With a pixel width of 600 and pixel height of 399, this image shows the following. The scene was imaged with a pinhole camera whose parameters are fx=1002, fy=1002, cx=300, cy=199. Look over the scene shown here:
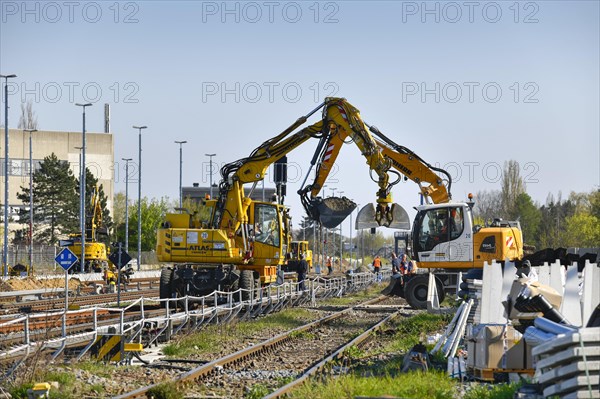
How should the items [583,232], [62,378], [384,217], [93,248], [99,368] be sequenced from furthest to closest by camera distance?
1. [583,232]
2. [93,248]
3. [384,217]
4. [99,368]
5. [62,378]

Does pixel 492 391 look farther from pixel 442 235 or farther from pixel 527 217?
pixel 527 217

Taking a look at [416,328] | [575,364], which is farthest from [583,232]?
[575,364]

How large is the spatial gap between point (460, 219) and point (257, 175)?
622 centimetres

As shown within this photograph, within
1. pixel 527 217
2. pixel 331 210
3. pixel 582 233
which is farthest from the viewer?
pixel 527 217

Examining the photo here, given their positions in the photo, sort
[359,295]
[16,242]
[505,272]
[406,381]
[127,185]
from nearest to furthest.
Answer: [406,381], [505,272], [359,295], [127,185], [16,242]

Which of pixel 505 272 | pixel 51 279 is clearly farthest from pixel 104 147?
pixel 505 272

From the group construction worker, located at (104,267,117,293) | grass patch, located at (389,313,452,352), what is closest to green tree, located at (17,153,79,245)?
construction worker, located at (104,267,117,293)

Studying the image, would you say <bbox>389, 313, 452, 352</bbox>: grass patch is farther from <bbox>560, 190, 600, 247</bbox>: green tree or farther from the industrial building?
the industrial building

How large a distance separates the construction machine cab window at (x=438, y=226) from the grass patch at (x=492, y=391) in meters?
16.8

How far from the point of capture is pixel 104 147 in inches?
4262

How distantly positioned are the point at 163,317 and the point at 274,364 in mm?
4573

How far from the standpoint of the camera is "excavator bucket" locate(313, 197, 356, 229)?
2955 cm

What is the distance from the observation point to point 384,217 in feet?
91.0

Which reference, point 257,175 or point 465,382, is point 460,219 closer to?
point 257,175
